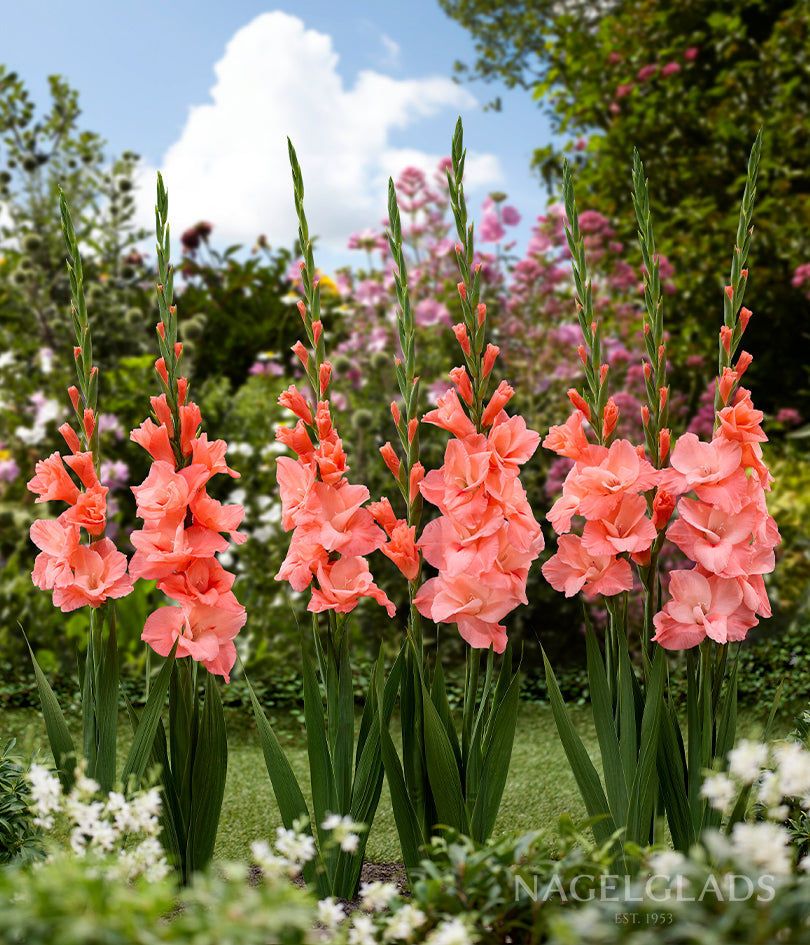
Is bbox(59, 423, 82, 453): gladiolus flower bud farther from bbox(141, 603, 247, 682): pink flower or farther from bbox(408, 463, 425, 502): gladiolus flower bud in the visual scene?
bbox(408, 463, 425, 502): gladiolus flower bud

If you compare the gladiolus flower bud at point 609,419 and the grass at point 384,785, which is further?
the grass at point 384,785

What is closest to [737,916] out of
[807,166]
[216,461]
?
[216,461]

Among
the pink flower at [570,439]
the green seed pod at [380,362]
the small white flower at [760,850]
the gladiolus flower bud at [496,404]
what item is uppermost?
the green seed pod at [380,362]

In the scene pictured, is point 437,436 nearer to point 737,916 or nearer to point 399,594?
point 399,594

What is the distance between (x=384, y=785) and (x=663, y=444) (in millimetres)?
2276

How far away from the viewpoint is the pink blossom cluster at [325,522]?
2.11 metres

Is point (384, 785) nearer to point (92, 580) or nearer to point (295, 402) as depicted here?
point (92, 580)

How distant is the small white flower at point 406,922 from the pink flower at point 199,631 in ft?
2.70

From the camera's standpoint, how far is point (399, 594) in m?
5.57

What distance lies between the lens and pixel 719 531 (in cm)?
212

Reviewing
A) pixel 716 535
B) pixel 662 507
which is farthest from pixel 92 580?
pixel 716 535

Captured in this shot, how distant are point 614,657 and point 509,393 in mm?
672

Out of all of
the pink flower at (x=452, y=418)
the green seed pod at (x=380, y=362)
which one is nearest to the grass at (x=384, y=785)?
the pink flower at (x=452, y=418)

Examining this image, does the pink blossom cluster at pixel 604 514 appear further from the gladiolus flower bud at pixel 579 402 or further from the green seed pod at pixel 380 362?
the green seed pod at pixel 380 362
